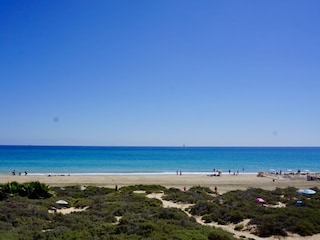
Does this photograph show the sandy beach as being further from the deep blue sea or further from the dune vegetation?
the dune vegetation

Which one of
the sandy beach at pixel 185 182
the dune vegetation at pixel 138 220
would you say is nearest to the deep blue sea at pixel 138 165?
the sandy beach at pixel 185 182

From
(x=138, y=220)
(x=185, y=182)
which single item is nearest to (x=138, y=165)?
(x=185, y=182)

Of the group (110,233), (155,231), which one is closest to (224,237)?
(155,231)

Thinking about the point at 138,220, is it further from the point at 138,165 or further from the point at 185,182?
the point at 138,165

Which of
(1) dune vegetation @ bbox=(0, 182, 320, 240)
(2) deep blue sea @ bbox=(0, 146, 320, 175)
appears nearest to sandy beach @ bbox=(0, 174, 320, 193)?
(2) deep blue sea @ bbox=(0, 146, 320, 175)

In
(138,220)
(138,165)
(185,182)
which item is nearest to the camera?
(138,220)

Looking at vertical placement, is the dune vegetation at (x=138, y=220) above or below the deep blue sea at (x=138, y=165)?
above

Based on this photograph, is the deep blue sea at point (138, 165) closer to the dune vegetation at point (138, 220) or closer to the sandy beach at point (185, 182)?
the sandy beach at point (185, 182)

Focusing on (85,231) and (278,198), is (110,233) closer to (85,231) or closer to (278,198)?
A: (85,231)

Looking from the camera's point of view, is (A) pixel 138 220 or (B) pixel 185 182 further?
(B) pixel 185 182

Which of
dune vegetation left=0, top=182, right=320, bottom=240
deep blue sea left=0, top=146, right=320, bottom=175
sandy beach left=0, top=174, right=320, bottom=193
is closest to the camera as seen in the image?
dune vegetation left=0, top=182, right=320, bottom=240

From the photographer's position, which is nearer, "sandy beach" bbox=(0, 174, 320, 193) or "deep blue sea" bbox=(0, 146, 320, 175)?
"sandy beach" bbox=(0, 174, 320, 193)

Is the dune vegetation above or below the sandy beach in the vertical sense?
above

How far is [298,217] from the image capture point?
54.0 ft
